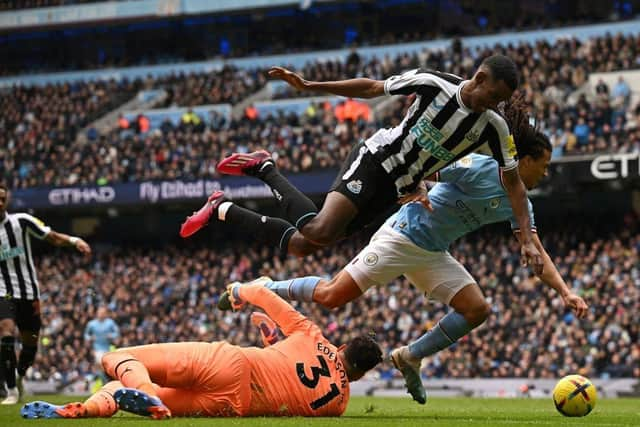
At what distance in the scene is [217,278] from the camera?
29.1m

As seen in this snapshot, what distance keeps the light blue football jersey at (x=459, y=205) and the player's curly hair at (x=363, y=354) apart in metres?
1.60

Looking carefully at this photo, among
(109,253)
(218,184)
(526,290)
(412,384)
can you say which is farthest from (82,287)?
(412,384)

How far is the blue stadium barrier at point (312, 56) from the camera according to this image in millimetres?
32688

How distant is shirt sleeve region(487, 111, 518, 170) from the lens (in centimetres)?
854

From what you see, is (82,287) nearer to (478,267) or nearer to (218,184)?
(218,184)

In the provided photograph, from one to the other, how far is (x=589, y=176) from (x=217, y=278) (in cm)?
1047

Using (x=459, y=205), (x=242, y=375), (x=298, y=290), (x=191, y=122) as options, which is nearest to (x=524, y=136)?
(x=459, y=205)

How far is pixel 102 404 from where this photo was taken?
758 cm

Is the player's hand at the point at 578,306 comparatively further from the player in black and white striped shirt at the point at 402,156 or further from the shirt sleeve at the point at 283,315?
the shirt sleeve at the point at 283,315

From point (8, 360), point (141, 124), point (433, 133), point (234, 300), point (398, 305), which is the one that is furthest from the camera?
point (141, 124)

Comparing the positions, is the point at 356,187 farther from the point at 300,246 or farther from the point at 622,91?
the point at 622,91

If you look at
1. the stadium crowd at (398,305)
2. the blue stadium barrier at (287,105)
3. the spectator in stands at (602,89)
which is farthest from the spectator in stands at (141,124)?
the spectator in stands at (602,89)

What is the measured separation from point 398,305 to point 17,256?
43.0 ft

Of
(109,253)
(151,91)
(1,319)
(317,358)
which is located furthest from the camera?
(151,91)
